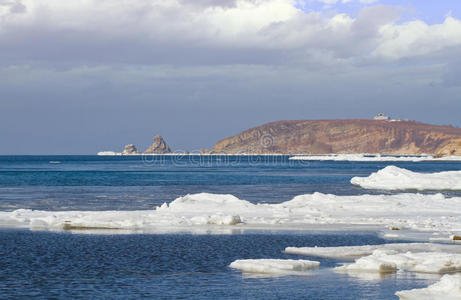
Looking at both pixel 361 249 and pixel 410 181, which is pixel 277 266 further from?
pixel 410 181

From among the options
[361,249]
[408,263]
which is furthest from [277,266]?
[361,249]

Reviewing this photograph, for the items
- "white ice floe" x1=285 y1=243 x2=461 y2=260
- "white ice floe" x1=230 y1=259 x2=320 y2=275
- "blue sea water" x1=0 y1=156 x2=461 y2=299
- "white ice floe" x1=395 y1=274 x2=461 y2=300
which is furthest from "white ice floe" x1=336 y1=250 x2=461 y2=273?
"white ice floe" x1=395 y1=274 x2=461 y2=300

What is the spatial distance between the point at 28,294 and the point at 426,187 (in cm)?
4980

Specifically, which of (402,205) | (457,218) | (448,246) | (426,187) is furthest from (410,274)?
(426,187)

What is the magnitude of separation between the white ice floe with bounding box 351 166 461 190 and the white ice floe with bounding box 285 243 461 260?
128 ft

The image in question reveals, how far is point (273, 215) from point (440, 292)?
18.1 m

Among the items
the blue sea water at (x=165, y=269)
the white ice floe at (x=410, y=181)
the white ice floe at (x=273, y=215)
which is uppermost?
the white ice floe at (x=410, y=181)

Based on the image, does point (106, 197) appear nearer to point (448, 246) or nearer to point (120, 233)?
point (120, 233)

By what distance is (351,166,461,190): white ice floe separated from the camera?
58.4 m

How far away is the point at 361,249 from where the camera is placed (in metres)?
20.2

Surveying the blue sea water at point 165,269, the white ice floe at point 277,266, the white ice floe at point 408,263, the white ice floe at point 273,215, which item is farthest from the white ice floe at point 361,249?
the white ice floe at point 273,215

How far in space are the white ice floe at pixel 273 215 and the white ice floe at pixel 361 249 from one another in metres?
4.48

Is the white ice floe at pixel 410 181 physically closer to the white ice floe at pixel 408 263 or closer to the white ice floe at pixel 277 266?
the white ice floe at pixel 408 263

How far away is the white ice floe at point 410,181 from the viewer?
5844 centimetres
